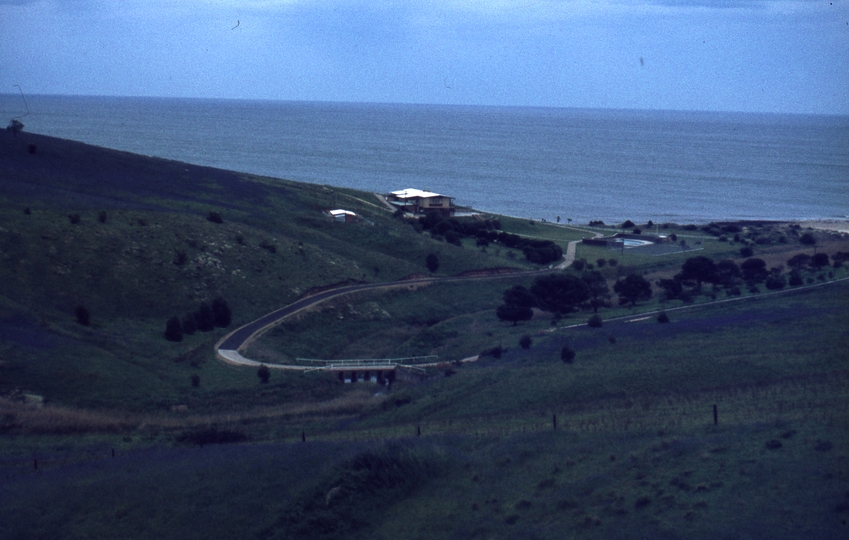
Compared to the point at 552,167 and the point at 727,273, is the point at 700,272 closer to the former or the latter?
the point at 727,273

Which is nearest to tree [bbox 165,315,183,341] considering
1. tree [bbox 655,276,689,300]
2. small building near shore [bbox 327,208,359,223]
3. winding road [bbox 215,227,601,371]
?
winding road [bbox 215,227,601,371]

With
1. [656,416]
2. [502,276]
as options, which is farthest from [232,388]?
[502,276]

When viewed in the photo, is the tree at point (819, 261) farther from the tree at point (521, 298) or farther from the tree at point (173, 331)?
the tree at point (173, 331)

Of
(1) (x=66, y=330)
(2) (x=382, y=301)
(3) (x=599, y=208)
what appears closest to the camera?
(1) (x=66, y=330)

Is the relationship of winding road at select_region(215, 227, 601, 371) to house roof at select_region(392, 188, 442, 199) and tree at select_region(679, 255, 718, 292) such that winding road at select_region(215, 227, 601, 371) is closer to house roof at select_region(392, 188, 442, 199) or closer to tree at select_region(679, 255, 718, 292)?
tree at select_region(679, 255, 718, 292)

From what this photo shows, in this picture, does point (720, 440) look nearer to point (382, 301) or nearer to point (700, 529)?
point (700, 529)

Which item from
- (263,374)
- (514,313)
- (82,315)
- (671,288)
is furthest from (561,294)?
(82,315)
